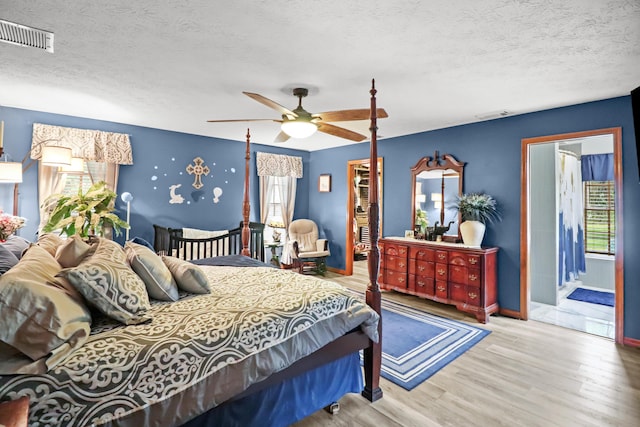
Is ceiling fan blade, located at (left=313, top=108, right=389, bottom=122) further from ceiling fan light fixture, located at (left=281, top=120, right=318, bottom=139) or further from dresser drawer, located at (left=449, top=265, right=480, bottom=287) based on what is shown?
dresser drawer, located at (left=449, top=265, right=480, bottom=287)

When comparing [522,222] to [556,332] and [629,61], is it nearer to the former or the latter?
[556,332]

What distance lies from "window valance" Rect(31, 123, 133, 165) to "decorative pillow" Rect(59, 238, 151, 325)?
10.6ft

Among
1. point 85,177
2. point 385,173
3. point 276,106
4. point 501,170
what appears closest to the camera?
point 276,106

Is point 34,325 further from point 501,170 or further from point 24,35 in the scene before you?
point 501,170

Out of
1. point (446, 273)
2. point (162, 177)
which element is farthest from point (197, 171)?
point (446, 273)

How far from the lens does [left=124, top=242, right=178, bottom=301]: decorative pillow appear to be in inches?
73.2

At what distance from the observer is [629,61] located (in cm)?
244

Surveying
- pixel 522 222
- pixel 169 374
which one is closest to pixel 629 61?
pixel 522 222

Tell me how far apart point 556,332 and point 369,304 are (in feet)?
8.58

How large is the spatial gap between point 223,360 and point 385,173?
14.7 ft

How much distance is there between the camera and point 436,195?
4734mm

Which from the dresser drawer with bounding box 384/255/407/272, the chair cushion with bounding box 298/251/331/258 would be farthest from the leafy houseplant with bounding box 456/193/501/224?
the chair cushion with bounding box 298/251/331/258

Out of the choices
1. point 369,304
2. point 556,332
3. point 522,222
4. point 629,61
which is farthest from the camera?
point 522,222

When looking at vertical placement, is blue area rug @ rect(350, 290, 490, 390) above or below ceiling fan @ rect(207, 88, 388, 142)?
below
